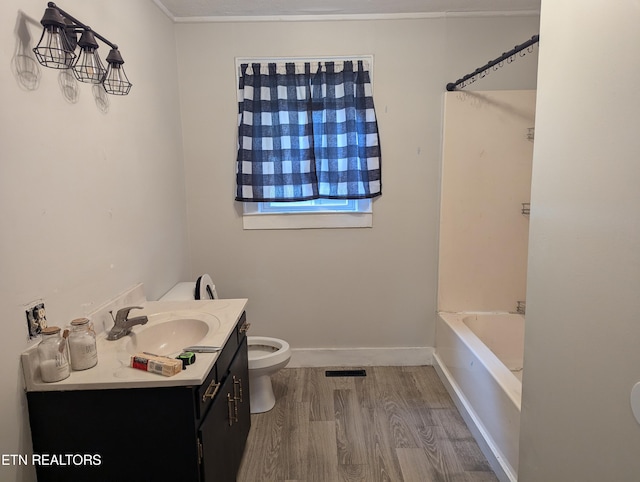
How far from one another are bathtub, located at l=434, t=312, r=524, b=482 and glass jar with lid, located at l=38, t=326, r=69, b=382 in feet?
5.88

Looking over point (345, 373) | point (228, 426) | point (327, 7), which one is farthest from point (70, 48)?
point (345, 373)

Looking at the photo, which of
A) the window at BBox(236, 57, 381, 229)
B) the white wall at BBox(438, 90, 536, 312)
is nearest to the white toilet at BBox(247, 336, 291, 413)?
the window at BBox(236, 57, 381, 229)

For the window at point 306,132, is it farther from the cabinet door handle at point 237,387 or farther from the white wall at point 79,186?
the cabinet door handle at point 237,387

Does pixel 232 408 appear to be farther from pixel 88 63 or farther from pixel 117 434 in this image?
pixel 88 63

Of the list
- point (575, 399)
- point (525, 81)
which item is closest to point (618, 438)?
point (575, 399)

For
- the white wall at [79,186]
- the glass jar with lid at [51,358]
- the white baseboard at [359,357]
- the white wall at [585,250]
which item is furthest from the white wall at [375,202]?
the glass jar with lid at [51,358]

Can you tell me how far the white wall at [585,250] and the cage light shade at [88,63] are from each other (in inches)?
60.0

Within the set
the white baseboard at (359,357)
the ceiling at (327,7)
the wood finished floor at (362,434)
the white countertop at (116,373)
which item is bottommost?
the wood finished floor at (362,434)

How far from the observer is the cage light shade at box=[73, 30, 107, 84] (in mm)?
1399

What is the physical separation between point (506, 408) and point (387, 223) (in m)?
1.44

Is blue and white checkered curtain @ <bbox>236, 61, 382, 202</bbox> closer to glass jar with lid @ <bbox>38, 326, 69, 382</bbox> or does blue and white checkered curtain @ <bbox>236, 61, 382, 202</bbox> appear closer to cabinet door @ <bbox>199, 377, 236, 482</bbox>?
cabinet door @ <bbox>199, 377, 236, 482</bbox>

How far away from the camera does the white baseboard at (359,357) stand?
9.96 feet

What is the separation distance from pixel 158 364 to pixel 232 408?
58cm
